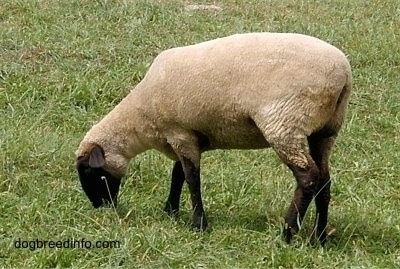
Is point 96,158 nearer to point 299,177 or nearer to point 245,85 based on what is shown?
point 245,85

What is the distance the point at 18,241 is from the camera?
5957 mm

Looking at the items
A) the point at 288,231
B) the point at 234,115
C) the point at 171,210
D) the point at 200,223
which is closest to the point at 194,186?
the point at 200,223

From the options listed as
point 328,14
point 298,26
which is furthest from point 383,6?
point 298,26

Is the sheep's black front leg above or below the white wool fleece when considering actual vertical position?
below

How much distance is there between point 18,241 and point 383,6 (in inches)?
377

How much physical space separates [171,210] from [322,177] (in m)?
1.21

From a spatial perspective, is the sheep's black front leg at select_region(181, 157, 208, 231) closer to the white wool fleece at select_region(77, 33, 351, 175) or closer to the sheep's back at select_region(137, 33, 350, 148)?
the white wool fleece at select_region(77, 33, 351, 175)

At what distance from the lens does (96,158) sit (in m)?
6.81

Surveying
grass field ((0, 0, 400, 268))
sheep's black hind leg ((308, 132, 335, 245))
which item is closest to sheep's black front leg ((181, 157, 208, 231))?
grass field ((0, 0, 400, 268))

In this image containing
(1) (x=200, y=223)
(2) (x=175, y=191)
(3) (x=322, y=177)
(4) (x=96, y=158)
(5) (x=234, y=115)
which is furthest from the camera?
(2) (x=175, y=191)

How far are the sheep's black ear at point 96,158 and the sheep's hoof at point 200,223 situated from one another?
0.84 metres

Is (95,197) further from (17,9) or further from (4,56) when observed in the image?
(17,9)

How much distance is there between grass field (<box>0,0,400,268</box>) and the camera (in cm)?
594

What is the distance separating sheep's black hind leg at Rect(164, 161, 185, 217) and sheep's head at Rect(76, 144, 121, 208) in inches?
16.4
